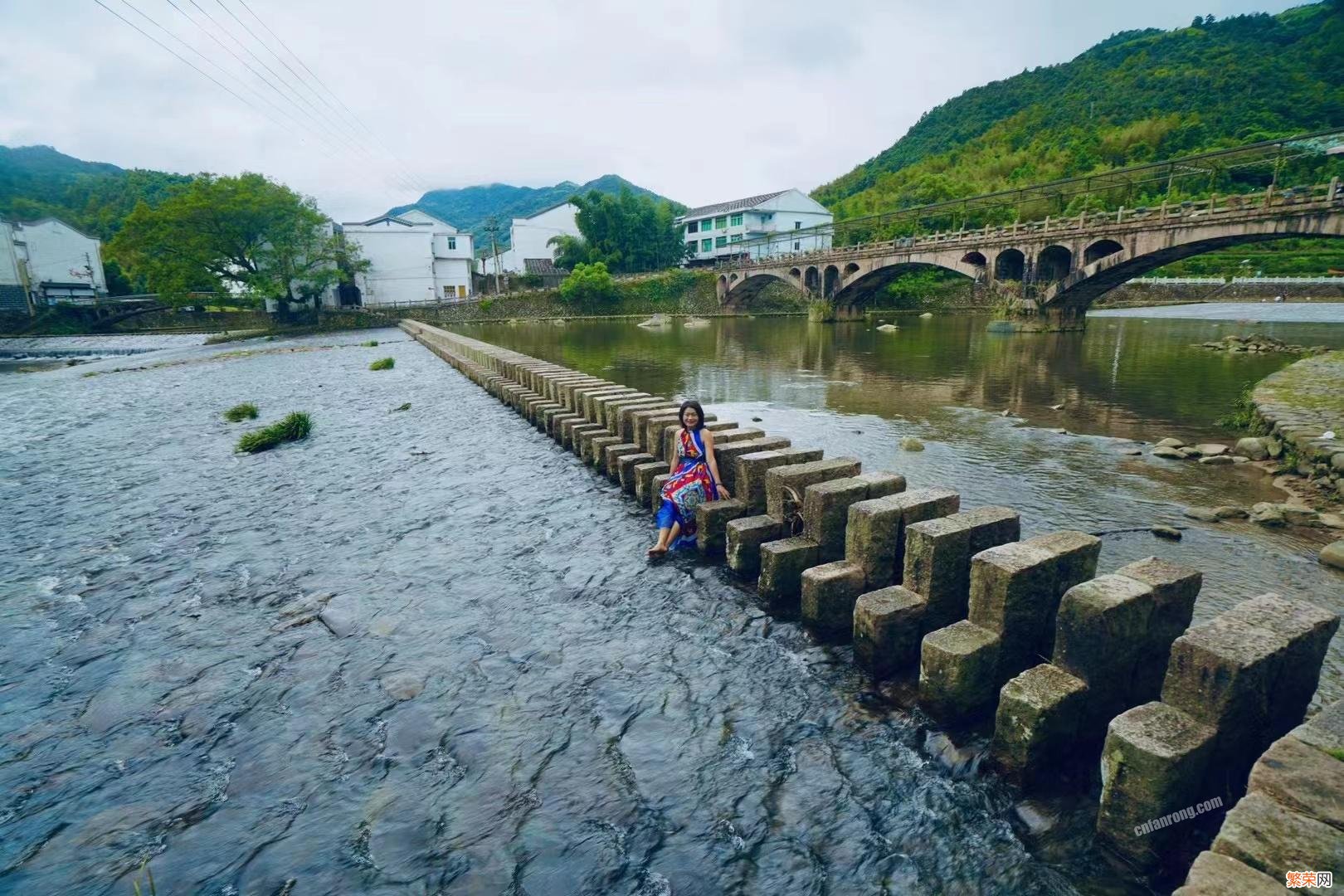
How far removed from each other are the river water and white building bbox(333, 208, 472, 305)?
266ft

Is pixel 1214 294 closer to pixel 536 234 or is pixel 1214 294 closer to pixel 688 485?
pixel 688 485

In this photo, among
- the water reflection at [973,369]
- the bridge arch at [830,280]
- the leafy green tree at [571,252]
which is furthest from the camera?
the leafy green tree at [571,252]

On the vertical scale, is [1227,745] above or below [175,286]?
below

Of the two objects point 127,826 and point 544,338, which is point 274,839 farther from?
point 544,338

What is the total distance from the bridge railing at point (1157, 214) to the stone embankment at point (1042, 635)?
134 ft

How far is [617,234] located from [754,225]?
72.8ft

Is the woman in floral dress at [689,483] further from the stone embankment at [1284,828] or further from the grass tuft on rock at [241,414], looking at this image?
the grass tuft on rock at [241,414]

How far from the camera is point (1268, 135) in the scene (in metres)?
80.8

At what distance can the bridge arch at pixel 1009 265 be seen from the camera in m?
51.2

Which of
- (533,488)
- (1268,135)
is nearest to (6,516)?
(533,488)

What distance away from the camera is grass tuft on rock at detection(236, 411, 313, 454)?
14.9m

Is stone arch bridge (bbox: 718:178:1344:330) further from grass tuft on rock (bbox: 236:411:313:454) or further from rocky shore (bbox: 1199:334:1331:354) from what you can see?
grass tuft on rock (bbox: 236:411:313:454)

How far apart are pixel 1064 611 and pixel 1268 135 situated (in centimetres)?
11398

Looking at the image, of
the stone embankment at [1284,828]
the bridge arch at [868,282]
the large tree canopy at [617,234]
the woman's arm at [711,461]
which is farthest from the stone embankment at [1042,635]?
the large tree canopy at [617,234]
